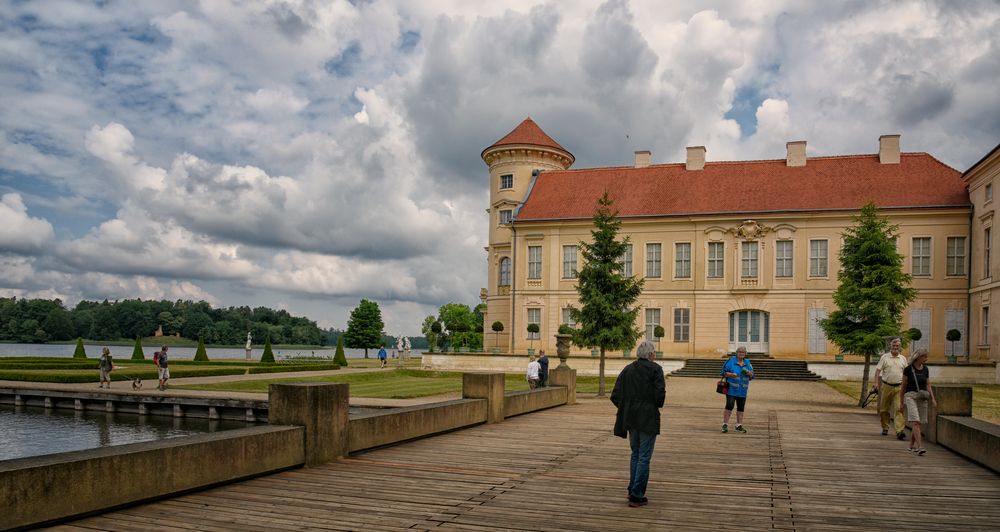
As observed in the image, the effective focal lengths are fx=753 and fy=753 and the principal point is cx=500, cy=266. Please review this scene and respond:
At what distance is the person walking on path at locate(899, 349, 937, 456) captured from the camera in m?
12.4

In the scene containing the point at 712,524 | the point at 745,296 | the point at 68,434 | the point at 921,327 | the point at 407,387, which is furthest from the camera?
the point at 745,296

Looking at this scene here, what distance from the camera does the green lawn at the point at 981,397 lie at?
2113 cm

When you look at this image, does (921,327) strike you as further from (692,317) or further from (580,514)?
(580,514)

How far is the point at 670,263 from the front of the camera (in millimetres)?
46031

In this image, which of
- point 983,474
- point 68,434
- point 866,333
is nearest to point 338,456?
point 983,474

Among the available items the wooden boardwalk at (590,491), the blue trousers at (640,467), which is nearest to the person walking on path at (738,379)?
the wooden boardwalk at (590,491)

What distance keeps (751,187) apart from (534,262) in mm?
14171

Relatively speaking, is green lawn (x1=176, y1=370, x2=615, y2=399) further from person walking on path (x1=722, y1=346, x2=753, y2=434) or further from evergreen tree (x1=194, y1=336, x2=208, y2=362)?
evergreen tree (x1=194, y1=336, x2=208, y2=362)

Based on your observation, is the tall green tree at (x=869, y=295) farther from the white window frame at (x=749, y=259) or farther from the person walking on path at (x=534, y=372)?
the white window frame at (x=749, y=259)

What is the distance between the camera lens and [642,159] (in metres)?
50.7

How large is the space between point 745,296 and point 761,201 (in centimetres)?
575

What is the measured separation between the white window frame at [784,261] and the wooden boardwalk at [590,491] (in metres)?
31.4

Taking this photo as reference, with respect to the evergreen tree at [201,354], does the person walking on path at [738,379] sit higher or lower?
higher

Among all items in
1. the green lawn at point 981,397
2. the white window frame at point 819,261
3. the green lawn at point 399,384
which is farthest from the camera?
the white window frame at point 819,261
